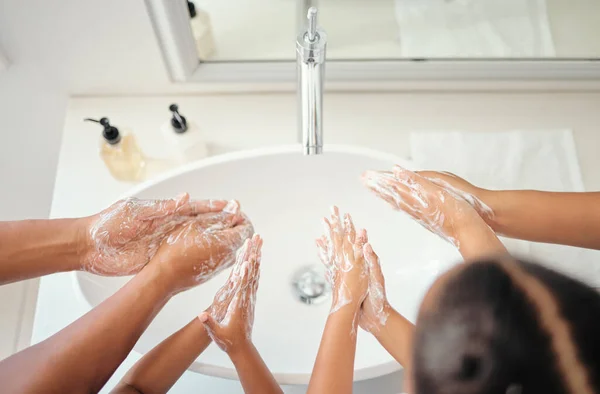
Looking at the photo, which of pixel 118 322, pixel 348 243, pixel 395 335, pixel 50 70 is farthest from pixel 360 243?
pixel 50 70

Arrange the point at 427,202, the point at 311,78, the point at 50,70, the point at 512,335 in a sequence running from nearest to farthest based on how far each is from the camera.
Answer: the point at 512,335 < the point at 311,78 < the point at 427,202 < the point at 50,70

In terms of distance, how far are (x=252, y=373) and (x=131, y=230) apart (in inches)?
10.5

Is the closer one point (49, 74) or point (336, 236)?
point (336, 236)

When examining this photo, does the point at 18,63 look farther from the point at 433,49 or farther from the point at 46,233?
the point at 433,49

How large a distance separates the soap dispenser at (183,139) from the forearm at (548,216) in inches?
18.7

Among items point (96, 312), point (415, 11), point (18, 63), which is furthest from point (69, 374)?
point (415, 11)

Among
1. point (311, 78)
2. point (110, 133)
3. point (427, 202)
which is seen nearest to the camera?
point (311, 78)

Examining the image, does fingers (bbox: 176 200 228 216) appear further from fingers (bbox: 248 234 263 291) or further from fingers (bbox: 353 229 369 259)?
fingers (bbox: 353 229 369 259)

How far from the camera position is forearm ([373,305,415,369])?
65 cm

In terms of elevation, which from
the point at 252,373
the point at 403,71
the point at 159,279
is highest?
the point at 403,71

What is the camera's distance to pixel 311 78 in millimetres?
604

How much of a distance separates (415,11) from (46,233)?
77 centimetres

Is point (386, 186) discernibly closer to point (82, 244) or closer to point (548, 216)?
point (548, 216)

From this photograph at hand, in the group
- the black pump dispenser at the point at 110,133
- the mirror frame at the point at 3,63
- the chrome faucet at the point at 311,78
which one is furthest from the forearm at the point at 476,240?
the mirror frame at the point at 3,63
